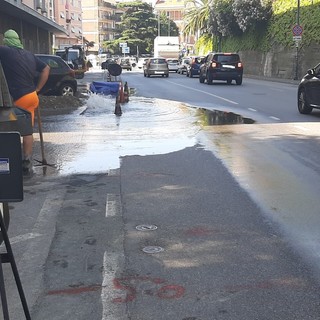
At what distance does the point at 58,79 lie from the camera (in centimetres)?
1923

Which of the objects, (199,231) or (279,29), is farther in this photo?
(279,29)

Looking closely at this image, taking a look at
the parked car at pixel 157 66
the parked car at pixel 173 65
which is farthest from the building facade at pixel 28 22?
the parked car at pixel 173 65

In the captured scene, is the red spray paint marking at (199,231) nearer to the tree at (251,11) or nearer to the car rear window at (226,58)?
the car rear window at (226,58)

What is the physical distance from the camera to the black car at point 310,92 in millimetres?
13695

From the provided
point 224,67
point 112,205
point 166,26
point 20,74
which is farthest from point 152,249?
point 166,26

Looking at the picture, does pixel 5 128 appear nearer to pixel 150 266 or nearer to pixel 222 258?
pixel 150 266

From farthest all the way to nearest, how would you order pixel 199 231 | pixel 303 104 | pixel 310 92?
pixel 303 104
pixel 310 92
pixel 199 231

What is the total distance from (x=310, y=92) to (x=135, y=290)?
1140cm

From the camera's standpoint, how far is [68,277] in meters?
4.05

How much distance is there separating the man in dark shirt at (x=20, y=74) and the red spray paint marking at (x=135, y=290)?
366cm

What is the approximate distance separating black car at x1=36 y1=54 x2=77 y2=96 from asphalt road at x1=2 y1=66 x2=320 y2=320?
33.8 ft

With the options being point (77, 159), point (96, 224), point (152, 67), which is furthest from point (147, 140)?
point (152, 67)

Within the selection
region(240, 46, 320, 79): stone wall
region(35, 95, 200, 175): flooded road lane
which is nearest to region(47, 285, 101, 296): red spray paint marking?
region(35, 95, 200, 175): flooded road lane

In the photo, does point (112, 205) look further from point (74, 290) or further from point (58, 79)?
point (58, 79)
